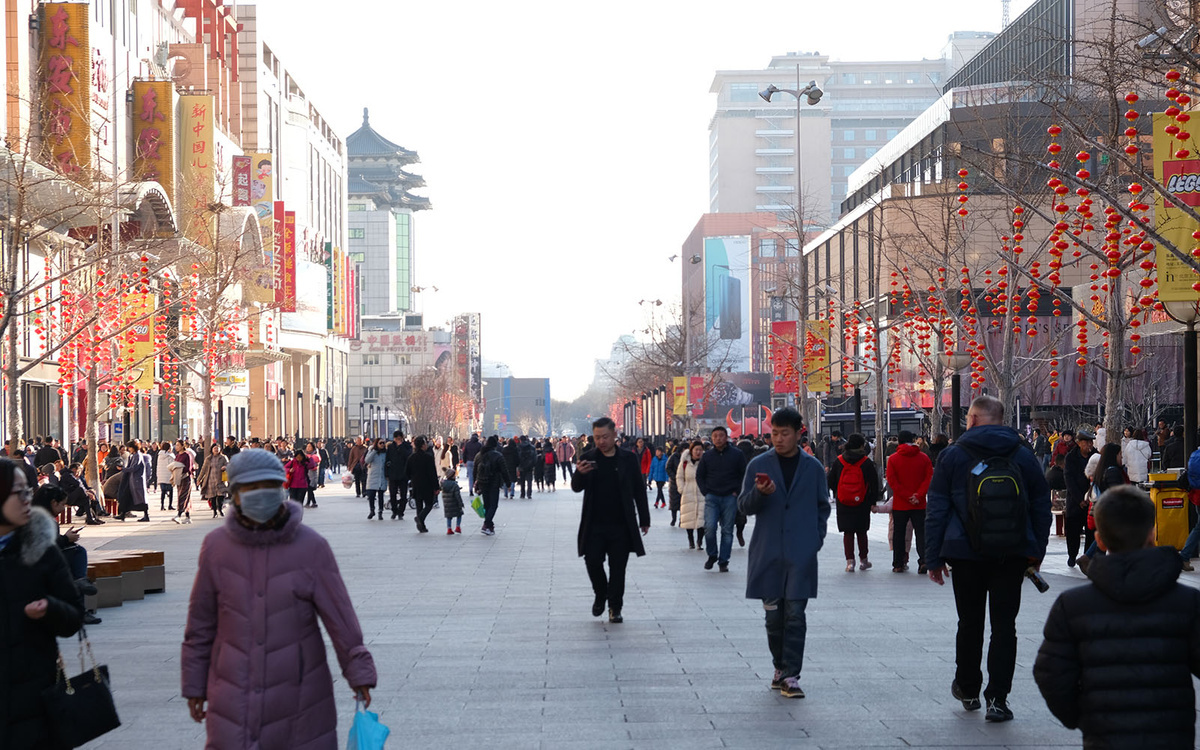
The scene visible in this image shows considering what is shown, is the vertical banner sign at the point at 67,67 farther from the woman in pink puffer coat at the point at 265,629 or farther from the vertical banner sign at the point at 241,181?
the woman in pink puffer coat at the point at 265,629

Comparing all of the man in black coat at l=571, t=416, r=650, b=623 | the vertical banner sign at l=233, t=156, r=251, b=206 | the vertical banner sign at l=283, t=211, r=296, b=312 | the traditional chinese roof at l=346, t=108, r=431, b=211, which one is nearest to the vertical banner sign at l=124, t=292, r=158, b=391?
the man in black coat at l=571, t=416, r=650, b=623

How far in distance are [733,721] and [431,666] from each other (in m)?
2.63

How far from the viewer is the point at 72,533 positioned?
8.93 m

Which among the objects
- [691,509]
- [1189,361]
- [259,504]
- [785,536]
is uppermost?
[1189,361]

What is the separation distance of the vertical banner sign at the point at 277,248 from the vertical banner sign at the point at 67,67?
24696 mm

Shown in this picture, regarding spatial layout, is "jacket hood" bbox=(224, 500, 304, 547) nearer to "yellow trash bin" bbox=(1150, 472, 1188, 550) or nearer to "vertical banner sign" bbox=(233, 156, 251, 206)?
"yellow trash bin" bbox=(1150, 472, 1188, 550)

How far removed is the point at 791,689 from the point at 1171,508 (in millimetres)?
8262

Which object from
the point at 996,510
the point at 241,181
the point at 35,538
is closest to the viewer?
the point at 35,538

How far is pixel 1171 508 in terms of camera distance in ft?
49.0

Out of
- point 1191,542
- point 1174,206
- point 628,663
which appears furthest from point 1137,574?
point 1191,542

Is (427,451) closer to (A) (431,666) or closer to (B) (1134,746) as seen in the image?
(A) (431,666)

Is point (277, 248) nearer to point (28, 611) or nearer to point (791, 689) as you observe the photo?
point (791, 689)

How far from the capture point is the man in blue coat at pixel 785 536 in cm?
837

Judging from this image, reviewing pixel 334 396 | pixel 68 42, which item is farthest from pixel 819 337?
pixel 334 396
